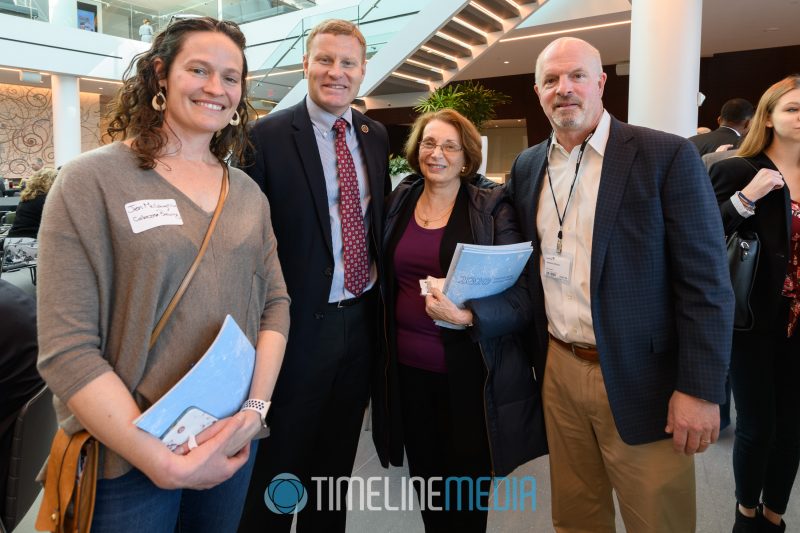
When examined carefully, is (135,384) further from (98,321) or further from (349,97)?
(349,97)

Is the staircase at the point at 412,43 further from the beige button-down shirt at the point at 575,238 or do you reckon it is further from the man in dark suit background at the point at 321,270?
the beige button-down shirt at the point at 575,238

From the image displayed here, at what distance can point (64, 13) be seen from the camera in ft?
39.8

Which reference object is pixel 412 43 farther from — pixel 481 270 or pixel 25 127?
pixel 25 127

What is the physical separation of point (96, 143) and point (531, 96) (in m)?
12.8

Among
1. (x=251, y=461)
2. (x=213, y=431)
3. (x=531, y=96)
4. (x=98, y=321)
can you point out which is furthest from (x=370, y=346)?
(x=531, y=96)

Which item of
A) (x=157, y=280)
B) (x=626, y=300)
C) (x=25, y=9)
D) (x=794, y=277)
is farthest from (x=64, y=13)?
(x=794, y=277)

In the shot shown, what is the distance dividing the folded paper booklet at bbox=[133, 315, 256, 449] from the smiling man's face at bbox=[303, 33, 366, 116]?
103 centimetres

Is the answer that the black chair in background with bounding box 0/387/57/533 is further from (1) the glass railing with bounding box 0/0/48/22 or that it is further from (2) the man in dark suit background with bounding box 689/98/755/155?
(1) the glass railing with bounding box 0/0/48/22

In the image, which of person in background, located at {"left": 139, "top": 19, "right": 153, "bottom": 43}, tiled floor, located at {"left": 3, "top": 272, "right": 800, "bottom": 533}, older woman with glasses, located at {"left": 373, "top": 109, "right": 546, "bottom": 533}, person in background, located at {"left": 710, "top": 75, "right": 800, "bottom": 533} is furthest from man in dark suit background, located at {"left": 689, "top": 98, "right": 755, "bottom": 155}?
person in background, located at {"left": 139, "top": 19, "right": 153, "bottom": 43}

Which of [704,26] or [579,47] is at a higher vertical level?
[704,26]

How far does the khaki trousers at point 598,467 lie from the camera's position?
1.52 meters

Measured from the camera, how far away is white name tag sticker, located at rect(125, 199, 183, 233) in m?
1.02

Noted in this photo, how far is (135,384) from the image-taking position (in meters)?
1.04

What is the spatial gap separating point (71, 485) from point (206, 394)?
0.29 m
